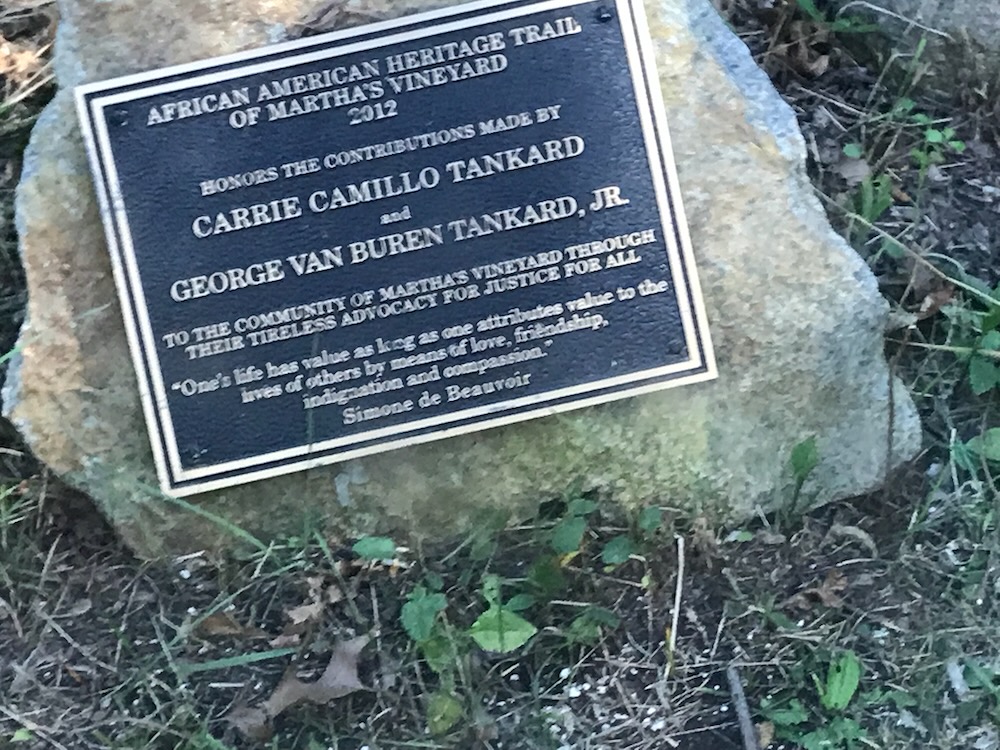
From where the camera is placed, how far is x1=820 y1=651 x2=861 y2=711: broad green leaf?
6.40 feet

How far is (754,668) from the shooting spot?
6.62 ft

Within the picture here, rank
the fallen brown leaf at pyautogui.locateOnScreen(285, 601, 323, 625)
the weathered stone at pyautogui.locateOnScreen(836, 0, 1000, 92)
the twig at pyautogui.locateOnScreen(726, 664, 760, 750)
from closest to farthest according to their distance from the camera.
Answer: the twig at pyautogui.locateOnScreen(726, 664, 760, 750) < the fallen brown leaf at pyautogui.locateOnScreen(285, 601, 323, 625) < the weathered stone at pyautogui.locateOnScreen(836, 0, 1000, 92)

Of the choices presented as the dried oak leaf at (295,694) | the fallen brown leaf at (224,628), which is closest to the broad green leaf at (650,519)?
the dried oak leaf at (295,694)

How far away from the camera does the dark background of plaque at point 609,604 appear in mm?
1998

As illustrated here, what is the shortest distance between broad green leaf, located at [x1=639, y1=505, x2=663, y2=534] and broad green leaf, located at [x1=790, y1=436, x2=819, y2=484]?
0.28 m

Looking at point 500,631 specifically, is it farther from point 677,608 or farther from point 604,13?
point 604,13

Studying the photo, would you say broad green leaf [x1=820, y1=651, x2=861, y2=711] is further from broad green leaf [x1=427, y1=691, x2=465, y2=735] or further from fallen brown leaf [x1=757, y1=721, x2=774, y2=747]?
broad green leaf [x1=427, y1=691, x2=465, y2=735]

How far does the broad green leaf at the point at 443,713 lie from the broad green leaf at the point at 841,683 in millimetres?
692

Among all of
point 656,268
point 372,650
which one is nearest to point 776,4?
point 656,268

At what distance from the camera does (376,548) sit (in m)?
2.05

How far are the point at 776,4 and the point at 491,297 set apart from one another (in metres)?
1.21

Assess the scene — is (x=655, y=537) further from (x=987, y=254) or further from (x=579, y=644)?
(x=987, y=254)

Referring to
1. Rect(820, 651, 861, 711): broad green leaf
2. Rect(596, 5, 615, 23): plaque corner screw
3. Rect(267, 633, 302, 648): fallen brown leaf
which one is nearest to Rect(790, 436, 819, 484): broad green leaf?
Rect(820, 651, 861, 711): broad green leaf

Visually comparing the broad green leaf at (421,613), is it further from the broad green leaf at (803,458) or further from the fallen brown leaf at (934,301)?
the fallen brown leaf at (934,301)
